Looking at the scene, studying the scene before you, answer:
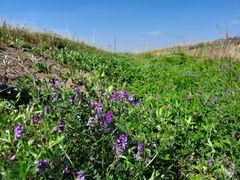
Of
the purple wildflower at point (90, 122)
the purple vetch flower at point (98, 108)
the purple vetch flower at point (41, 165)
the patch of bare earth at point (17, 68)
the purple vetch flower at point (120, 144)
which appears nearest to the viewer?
the purple vetch flower at point (41, 165)

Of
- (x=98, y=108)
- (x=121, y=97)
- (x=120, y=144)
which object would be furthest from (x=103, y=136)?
(x=121, y=97)

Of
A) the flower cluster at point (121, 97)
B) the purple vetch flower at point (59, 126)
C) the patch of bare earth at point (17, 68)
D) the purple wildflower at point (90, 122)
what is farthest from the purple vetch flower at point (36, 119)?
the patch of bare earth at point (17, 68)

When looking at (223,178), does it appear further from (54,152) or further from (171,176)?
(54,152)

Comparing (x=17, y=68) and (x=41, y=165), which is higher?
(x=17, y=68)

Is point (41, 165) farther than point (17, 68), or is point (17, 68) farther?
point (17, 68)

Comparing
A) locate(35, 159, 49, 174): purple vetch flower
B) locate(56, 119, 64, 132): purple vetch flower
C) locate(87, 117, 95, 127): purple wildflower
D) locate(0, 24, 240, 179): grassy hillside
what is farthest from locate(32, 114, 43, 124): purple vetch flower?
locate(35, 159, 49, 174): purple vetch flower

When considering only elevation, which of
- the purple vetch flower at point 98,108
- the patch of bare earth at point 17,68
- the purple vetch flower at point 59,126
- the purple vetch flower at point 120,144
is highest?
the patch of bare earth at point 17,68

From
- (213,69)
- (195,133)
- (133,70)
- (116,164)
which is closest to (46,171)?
(116,164)

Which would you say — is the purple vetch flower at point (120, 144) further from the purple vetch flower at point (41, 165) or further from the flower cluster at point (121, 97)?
the flower cluster at point (121, 97)

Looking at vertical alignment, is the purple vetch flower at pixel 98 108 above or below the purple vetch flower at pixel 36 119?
above

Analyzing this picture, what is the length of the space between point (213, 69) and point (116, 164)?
6778 mm

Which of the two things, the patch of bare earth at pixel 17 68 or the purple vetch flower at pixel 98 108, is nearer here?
the purple vetch flower at pixel 98 108

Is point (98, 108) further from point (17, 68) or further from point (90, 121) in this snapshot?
point (17, 68)

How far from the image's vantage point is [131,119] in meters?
3.63
